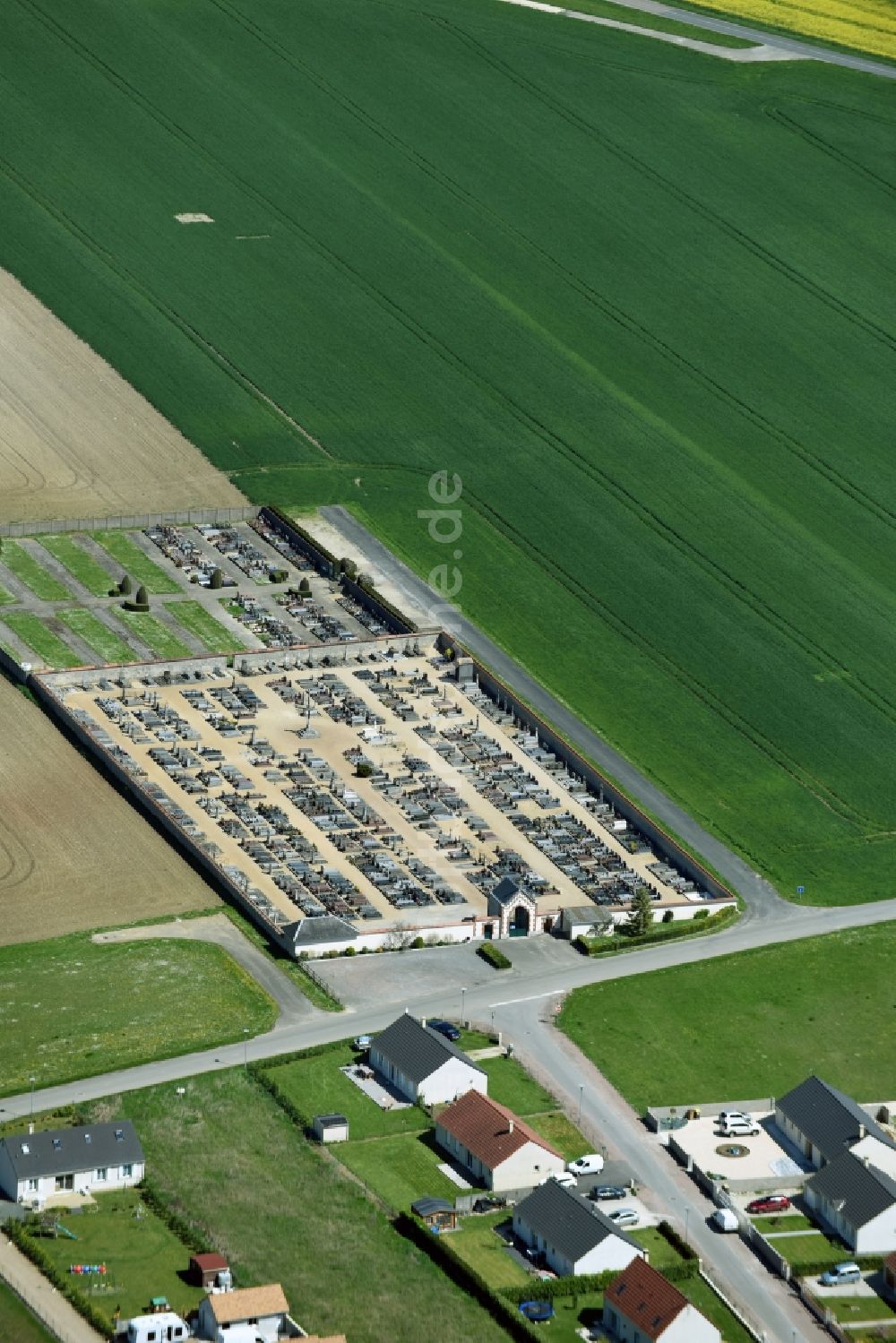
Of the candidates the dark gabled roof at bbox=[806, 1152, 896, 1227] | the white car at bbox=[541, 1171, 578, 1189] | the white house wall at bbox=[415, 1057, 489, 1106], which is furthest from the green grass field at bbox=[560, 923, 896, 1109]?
the dark gabled roof at bbox=[806, 1152, 896, 1227]

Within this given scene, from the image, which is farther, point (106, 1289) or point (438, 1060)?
point (438, 1060)

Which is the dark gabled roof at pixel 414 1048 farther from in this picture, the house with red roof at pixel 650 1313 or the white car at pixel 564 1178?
the house with red roof at pixel 650 1313

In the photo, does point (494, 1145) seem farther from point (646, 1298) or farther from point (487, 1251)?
point (646, 1298)

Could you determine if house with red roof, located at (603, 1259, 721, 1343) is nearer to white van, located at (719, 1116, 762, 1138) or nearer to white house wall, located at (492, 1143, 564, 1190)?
white house wall, located at (492, 1143, 564, 1190)

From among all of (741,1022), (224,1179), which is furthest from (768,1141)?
(224,1179)

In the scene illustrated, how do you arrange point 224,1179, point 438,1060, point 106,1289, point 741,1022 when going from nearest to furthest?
point 106,1289 → point 224,1179 → point 438,1060 → point 741,1022

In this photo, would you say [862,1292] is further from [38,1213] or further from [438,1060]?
[38,1213]
